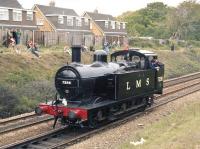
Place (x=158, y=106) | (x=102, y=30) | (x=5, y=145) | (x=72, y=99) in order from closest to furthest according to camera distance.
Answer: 1. (x=5, y=145)
2. (x=72, y=99)
3. (x=158, y=106)
4. (x=102, y=30)

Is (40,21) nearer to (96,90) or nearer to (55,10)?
(55,10)

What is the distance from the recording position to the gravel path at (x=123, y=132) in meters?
13.2

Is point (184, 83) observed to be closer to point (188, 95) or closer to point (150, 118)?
point (188, 95)

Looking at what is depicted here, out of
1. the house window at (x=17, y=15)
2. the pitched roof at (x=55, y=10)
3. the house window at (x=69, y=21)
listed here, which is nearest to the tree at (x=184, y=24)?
the pitched roof at (x=55, y=10)

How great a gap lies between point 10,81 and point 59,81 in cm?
767

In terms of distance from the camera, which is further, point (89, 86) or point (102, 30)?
point (102, 30)

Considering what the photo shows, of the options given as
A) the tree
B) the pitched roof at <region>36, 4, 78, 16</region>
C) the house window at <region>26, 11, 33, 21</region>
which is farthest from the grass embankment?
the tree

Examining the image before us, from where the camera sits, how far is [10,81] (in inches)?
867

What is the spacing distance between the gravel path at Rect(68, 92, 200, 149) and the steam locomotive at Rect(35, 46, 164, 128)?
654 mm

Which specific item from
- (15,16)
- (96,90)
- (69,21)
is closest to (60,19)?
(69,21)

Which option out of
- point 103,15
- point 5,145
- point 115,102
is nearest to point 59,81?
point 115,102

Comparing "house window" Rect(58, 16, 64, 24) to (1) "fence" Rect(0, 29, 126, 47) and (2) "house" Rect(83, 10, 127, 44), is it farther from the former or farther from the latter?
(1) "fence" Rect(0, 29, 126, 47)

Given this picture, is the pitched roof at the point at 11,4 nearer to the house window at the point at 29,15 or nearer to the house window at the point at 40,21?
the house window at the point at 29,15

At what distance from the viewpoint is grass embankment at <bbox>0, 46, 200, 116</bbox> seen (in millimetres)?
19203
